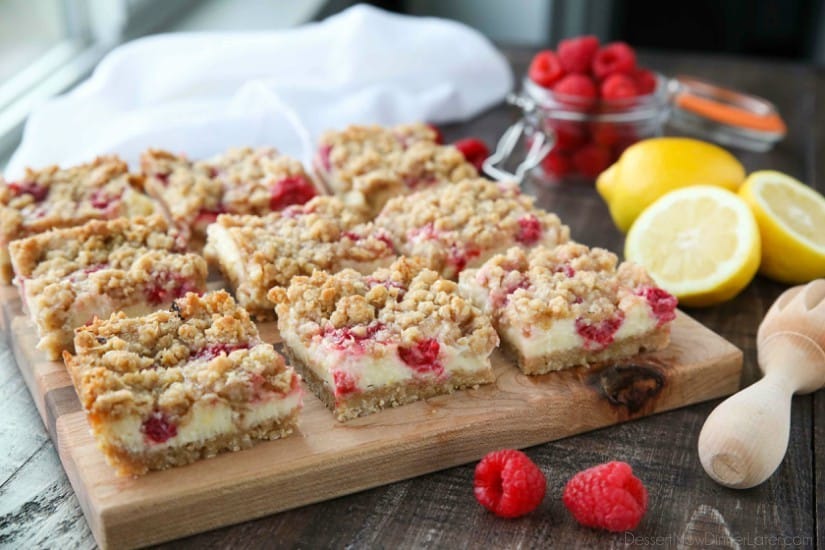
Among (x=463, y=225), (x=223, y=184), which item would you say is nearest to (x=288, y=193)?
(x=223, y=184)

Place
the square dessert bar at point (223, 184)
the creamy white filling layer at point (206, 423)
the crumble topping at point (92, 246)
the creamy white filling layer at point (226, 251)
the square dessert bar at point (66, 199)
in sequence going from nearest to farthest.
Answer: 1. the creamy white filling layer at point (206, 423)
2. the crumble topping at point (92, 246)
3. the creamy white filling layer at point (226, 251)
4. the square dessert bar at point (66, 199)
5. the square dessert bar at point (223, 184)

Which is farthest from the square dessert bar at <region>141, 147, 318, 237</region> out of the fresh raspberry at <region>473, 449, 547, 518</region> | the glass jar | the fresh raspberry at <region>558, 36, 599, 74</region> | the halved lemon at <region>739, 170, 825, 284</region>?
the halved lemon at <region>739, 170, 825, 284</region>

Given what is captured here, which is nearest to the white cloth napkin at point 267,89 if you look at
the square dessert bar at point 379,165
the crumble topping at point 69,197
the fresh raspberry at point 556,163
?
the square dessert bar at point 379,165

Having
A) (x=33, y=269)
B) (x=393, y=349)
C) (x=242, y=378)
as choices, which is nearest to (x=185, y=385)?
(x=242, y=378)

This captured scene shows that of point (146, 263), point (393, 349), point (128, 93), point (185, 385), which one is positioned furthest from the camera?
point (128, 93)

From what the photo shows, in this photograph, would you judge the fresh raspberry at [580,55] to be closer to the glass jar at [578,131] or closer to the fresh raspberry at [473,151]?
the glass jar at [578,131]

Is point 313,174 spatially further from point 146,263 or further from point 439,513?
point 439,513

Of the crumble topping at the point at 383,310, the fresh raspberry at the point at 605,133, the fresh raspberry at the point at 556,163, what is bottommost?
the fresh raspberry at the point at 556,163
